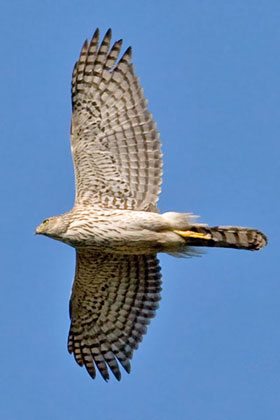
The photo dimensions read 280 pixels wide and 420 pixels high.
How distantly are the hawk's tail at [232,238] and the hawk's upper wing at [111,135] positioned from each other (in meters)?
0.85

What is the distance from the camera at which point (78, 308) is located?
48.3ft

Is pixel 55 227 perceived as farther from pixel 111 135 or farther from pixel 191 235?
pixel 191 235

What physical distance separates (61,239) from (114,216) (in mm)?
714

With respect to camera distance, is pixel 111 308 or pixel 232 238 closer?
pixel 232 238

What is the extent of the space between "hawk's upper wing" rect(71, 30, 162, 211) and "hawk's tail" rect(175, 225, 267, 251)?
854 millimetres

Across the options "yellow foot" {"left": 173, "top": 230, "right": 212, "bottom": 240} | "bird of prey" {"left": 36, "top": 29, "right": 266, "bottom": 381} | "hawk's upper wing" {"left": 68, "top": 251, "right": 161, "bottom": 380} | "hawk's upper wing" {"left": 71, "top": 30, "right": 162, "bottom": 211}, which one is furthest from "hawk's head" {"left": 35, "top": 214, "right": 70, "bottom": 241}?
"yellow foot" {"left": 173, "top": 230, "right": 212, "bottom": 240}

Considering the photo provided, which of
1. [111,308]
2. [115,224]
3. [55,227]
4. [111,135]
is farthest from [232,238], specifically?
[111,308]

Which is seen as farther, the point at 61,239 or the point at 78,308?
the point at 78,308

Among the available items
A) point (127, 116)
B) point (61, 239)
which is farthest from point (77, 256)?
point (127, 116)

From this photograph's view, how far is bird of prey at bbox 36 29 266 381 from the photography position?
13.4 metres

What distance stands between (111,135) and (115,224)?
1.27 metres

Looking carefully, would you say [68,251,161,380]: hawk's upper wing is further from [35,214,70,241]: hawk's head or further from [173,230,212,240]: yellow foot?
[35,214,70,241]: hawk's head

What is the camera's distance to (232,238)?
13352mm

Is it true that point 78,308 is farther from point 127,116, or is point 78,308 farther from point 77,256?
point 127,116
